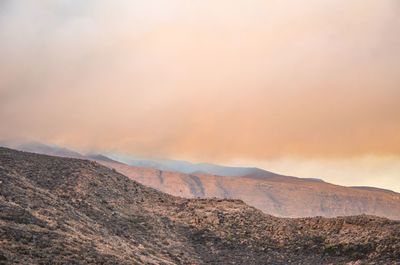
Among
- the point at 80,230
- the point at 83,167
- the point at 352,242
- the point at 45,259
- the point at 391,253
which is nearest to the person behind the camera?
the point at 45,259

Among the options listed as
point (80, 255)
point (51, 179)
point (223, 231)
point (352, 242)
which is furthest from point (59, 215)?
point (352, 242)

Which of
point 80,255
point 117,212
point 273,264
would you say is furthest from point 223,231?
point 80,255

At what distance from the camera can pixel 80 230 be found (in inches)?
1073

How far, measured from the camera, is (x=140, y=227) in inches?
1335

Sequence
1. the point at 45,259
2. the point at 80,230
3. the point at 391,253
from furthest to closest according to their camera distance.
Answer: the point at 391,253 → the point at 80,230 → the point at 45,259

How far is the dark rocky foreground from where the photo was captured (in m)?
24.3

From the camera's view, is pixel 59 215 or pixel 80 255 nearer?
pixel 80 255

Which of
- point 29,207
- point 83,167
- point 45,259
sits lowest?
point 45,259

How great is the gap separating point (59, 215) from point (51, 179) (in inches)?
370

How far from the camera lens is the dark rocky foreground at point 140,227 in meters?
24.3

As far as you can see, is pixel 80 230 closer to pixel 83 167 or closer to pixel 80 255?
pixel 80 255

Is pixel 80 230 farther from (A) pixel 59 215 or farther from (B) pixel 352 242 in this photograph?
(B) pixel 352 242

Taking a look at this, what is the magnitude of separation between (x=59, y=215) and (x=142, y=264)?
21.2 feet

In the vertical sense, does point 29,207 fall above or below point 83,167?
below
